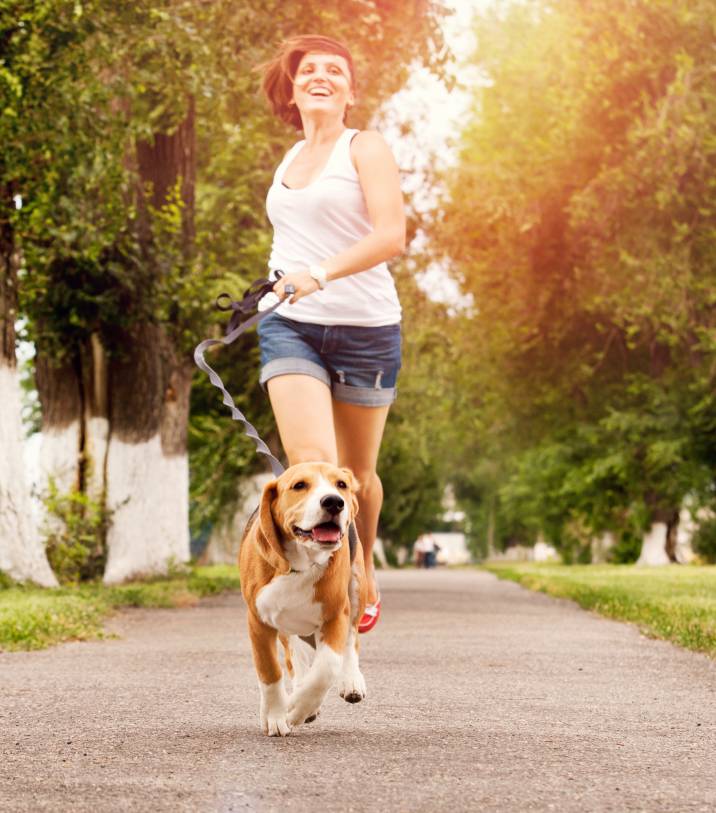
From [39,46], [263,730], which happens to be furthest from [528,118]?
[263,730]

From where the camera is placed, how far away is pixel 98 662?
27.8 feet

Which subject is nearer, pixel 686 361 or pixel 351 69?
pixel 351 69

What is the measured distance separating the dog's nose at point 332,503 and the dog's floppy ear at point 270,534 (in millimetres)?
251

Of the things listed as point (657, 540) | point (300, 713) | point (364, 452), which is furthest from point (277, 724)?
point (657, 540)

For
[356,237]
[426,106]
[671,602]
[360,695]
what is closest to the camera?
[360,695]

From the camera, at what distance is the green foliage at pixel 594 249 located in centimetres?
2517

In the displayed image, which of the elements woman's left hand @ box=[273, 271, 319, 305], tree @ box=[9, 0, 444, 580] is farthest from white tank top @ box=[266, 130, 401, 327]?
tree @ box=[9, 0, 444, 580]

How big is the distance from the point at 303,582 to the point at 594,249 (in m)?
23.0

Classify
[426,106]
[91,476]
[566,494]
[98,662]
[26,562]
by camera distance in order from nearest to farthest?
1. [98,662]
2. [26,562]
3. [91,476]
4. [426,106]
5. [566,494]

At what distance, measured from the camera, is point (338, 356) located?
5.73 meters

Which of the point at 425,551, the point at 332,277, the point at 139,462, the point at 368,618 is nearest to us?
the point at 332,277

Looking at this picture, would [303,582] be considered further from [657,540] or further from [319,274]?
[657,540]

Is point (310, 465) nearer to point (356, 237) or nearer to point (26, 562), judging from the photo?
point (356, 237)

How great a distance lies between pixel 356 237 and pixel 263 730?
1985 mm
